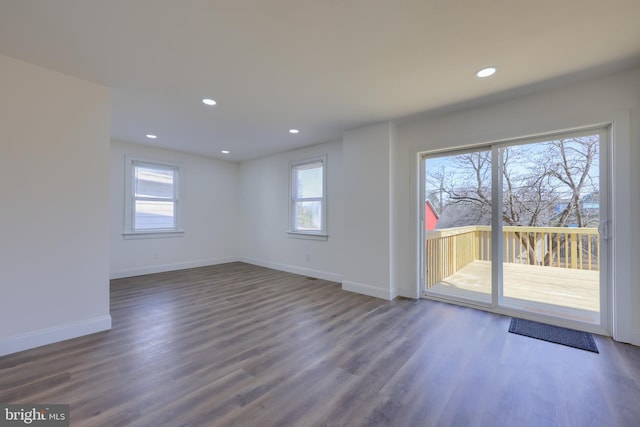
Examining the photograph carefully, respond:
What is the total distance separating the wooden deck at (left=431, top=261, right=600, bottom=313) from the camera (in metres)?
2.91

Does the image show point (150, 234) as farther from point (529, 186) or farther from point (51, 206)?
point (529, 186)

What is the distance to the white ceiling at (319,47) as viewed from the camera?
5.48 feet

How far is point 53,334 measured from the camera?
2.39 meters

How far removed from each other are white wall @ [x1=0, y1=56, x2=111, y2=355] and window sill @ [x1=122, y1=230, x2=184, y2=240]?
2.55 metres

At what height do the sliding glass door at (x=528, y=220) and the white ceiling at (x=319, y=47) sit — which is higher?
the white ceiling at (x=319, y=47)

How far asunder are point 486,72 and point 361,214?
2.20 m

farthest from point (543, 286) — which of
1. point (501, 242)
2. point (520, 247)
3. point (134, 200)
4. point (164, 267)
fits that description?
point (134, 200)

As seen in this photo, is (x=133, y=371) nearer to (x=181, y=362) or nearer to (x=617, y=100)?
(x=181, y=362)

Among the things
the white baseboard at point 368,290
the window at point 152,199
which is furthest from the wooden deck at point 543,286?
the window at point 152,199

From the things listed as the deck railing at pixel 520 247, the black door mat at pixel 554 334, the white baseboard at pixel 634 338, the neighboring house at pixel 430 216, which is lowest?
the black door mat at pixel 554 334

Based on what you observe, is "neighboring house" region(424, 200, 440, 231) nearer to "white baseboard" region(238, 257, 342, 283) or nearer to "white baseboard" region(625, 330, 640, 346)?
"white baseboard" region(238, 257, 342, 283)

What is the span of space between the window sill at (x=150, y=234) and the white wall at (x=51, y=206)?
255cm

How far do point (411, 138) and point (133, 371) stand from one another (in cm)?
388

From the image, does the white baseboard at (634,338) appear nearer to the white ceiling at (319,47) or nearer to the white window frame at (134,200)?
the white ceiling at (319,47)
